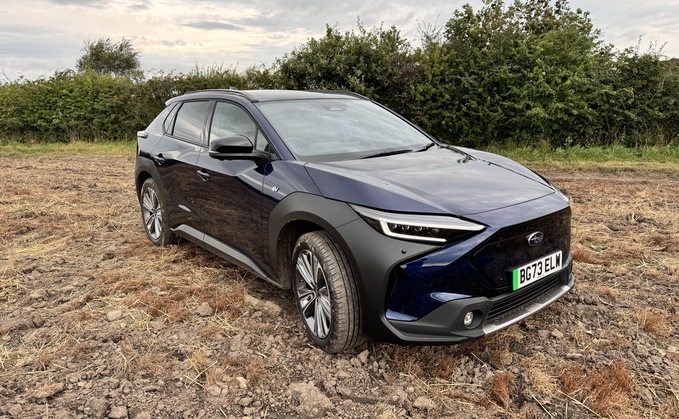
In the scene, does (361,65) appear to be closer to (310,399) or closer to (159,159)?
(159,159)

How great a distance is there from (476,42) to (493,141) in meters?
2.51

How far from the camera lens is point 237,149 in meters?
3.38

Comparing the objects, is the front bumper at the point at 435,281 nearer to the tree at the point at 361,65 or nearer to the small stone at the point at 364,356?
the small stone at the point at 364,356

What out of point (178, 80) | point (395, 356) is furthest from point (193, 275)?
point (178, 80)

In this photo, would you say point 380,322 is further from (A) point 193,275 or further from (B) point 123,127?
(B) point 123,127

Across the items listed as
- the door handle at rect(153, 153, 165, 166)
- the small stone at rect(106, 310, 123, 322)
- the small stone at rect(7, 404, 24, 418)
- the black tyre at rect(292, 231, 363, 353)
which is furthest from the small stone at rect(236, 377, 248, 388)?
the door handle at rect(153, 153, 165, 166)

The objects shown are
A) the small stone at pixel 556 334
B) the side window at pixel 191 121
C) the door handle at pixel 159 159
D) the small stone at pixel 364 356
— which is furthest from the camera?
the door handle at pixel 159 159

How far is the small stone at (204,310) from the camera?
3.63 meters

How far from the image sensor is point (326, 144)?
358 centimetres

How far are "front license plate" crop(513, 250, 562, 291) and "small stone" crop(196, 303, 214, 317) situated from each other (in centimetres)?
213

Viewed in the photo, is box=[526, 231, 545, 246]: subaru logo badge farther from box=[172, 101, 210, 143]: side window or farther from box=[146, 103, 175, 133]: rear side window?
box=[146, 103, 175, 133]: rear side window

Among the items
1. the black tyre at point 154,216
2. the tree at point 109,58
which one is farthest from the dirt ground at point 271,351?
the tree at point 109,58

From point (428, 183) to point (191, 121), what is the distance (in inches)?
104

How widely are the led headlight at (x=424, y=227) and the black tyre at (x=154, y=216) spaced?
305 cm
